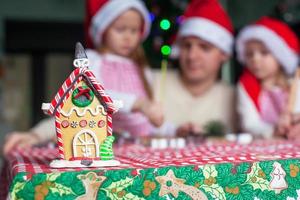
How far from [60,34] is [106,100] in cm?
425

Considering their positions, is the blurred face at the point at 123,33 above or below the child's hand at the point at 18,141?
above

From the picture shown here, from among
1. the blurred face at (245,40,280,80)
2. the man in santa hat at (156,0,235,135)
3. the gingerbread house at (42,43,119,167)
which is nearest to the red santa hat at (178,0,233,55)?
the man in santa hat at (156,0,235,135)

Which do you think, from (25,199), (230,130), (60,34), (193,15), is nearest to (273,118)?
(230,130)

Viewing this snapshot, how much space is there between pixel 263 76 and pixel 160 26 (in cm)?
44

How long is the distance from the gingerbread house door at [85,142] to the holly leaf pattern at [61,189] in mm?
105

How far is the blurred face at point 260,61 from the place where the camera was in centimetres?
176

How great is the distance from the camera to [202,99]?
6.15 feet

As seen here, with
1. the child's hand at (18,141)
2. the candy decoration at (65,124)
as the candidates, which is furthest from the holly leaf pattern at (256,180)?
the child's hand at (18,141)

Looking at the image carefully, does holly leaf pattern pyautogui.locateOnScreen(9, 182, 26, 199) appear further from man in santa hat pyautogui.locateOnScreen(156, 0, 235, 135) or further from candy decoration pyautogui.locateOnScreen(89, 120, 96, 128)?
man in santa hat pyautogui.locateOnScreen(156, 0, 235, 135)

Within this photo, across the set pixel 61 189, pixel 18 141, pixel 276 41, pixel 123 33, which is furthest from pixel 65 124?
pixel 276 41

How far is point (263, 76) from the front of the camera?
5.79 ft

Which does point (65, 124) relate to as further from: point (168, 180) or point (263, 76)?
point (263, 76)

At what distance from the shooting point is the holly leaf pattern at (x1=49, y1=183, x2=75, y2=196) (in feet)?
2.17

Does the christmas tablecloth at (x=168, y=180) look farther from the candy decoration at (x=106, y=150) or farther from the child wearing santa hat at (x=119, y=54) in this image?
the child wearing santa hat at (x=119, y=54)
